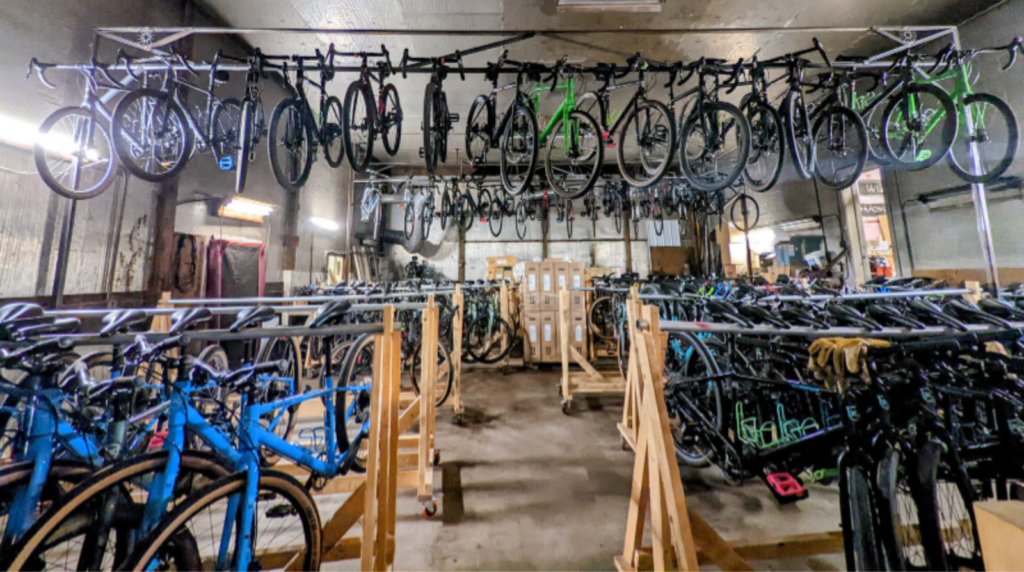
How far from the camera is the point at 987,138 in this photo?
329cm

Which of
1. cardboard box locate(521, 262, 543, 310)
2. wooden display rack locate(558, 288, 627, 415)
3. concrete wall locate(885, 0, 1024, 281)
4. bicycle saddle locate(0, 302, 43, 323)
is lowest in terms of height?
wooden display rack locate(558, 288, 627, 415)

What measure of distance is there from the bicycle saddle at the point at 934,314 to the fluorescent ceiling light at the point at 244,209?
5.74 metres

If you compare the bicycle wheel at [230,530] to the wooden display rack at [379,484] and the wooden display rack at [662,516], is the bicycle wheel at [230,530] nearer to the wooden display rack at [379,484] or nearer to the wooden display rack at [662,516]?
the wooden display rack at [379,484]

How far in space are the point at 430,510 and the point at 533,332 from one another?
11.8ft

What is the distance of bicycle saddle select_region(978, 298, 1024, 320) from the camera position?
1480 mm

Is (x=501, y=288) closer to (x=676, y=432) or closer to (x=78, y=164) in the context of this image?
(x=676, y=432)

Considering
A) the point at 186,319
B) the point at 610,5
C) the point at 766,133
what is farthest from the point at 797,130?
the point at 186,319

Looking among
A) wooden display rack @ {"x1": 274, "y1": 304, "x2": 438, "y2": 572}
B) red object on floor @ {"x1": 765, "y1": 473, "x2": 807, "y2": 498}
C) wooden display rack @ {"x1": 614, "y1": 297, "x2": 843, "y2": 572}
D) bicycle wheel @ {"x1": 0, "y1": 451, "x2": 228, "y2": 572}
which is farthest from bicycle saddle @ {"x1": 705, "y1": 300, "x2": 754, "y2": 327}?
bicycle wheel @ {"x1": 0, "y1": 451, "x2": 228, "y2": 572}

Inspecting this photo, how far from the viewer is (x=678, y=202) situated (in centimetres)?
712

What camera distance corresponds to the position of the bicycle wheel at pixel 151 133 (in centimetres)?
243

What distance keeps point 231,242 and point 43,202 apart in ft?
4.89

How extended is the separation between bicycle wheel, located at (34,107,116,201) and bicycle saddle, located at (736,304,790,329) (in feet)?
14.4

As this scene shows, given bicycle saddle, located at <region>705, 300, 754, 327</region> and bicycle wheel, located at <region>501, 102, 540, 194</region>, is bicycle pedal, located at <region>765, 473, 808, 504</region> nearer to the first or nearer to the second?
bicycle saddle, located at <region>705, 300, 754, 327</region>

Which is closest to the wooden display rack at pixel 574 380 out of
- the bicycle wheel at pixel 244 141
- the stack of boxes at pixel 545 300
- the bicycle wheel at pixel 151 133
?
the stack of boxes at pixel 545 300
